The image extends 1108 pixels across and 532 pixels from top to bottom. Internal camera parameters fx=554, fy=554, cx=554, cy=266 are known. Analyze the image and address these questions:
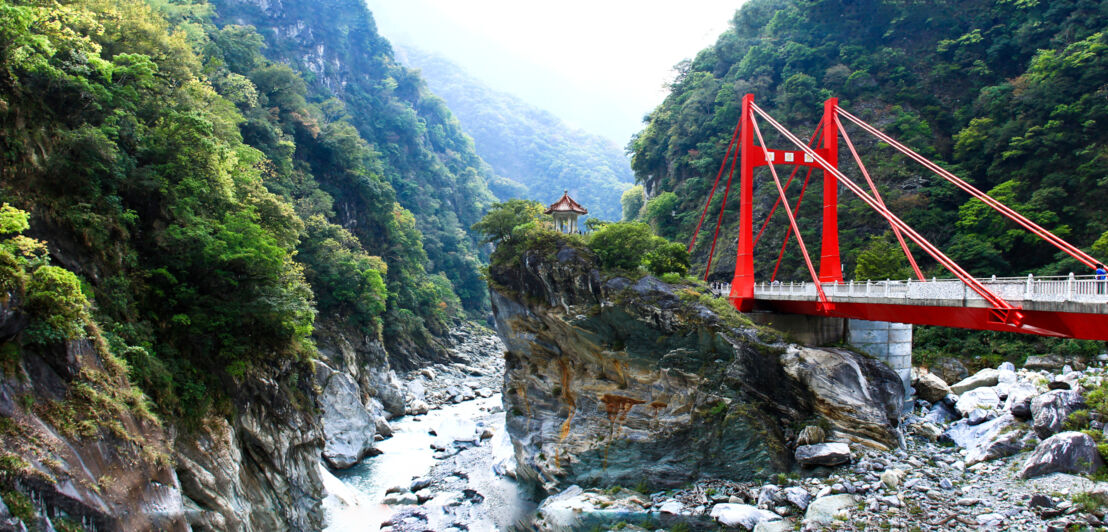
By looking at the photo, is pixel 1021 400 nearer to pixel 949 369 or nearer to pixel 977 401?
pixel 977 401

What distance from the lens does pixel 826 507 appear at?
1392 cm

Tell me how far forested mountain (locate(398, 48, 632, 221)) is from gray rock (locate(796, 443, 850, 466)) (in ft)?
262

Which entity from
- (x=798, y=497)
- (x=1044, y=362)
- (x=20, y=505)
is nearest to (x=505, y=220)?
(x=798, y=497)

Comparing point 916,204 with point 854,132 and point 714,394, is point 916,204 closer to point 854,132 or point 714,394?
point 854,132

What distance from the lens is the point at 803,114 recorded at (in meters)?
36.4

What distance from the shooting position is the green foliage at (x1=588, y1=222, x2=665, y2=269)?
827 inches

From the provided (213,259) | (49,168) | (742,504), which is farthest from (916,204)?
(49,168)

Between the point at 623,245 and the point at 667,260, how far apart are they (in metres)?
1.85

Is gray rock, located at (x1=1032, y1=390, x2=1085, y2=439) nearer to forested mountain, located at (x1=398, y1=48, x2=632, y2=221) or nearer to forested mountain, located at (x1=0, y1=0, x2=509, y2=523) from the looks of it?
forested mountain, located at (x1=0, y1=0, x2=509, y2=523)

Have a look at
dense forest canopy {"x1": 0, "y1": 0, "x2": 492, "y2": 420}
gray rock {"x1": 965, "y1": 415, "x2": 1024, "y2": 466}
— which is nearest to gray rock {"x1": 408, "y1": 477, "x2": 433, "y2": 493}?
dense forest canopy {"x1": 0, "y1": 0, "x2": 492, "y2": 420}

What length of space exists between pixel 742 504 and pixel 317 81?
181ft

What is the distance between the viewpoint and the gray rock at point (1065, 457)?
516 inches

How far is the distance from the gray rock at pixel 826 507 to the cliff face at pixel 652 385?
206 cm

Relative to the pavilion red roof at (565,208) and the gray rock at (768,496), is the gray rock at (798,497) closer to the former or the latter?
the gray rock at (768,496)
